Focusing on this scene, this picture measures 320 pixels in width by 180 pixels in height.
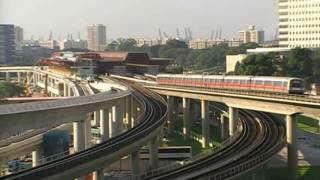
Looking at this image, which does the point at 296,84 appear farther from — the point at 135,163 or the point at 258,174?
the point at 135,163

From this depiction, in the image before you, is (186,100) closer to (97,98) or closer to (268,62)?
(97,98)

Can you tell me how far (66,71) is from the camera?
16888cm

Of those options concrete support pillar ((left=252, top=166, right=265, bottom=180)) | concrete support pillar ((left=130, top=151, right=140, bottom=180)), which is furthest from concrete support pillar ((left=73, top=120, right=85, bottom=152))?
concrete support pillar ((left=252, top=166, right=265, bottom=180))

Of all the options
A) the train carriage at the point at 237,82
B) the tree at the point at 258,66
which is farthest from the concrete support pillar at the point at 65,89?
the train carriage at the point at 237,82

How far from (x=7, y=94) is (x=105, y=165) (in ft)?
377

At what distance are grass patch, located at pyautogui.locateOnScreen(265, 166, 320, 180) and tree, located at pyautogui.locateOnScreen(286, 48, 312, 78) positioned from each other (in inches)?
3231

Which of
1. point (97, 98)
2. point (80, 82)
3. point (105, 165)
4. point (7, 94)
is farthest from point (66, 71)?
A: point (105, 165)

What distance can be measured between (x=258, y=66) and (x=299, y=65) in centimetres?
2068

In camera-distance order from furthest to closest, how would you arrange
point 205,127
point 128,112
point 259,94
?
point 128,112, point 205,127, point 259,94

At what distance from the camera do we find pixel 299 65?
466 feet

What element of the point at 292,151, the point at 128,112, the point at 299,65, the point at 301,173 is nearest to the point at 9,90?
the point at 128,112

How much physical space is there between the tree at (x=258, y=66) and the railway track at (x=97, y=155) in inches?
2246

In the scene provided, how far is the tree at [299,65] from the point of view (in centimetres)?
14125

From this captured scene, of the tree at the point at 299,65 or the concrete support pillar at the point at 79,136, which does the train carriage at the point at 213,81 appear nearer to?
the concrete support pillar at the point at 79,136
